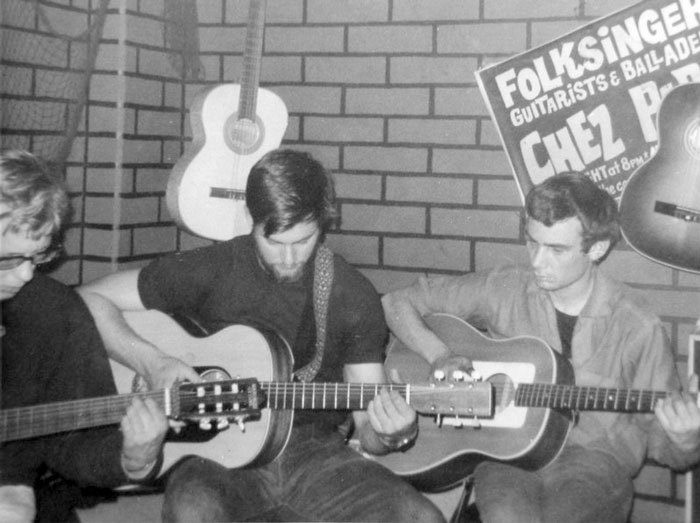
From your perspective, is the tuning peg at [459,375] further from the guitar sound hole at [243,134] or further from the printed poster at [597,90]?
the guitar sound hole at [243,134]

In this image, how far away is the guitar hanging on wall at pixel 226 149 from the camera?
2510 millimetres

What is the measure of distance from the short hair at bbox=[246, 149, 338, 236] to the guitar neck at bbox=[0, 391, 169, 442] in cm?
52

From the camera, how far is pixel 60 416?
1706mm

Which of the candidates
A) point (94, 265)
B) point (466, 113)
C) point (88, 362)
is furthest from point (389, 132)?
point (88, 362)

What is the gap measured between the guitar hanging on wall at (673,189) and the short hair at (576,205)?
0.39 ft

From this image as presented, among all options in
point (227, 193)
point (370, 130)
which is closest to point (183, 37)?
point (227, 193)

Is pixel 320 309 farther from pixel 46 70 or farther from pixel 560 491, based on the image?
pixel 46 70

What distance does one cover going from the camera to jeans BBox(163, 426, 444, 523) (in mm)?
1813

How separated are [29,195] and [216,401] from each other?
0.59 meters

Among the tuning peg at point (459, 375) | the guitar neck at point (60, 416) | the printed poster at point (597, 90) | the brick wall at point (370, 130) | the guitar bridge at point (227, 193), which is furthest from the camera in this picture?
the guitar bridge at point (227, 193)

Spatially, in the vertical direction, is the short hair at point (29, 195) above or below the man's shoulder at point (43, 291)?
above

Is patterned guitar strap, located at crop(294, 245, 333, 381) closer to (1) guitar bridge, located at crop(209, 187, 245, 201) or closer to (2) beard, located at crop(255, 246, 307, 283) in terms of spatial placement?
(2) beard, located at crop(255, 246, 307, 283)

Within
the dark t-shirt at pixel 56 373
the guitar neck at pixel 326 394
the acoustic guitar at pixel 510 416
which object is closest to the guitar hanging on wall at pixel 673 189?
the acoustic guitar at pixel 510 416

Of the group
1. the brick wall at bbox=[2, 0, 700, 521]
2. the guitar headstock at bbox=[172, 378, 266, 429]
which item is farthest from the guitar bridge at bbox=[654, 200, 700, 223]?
the guitar headstock at bbox=[172, 378, 266, 429]
